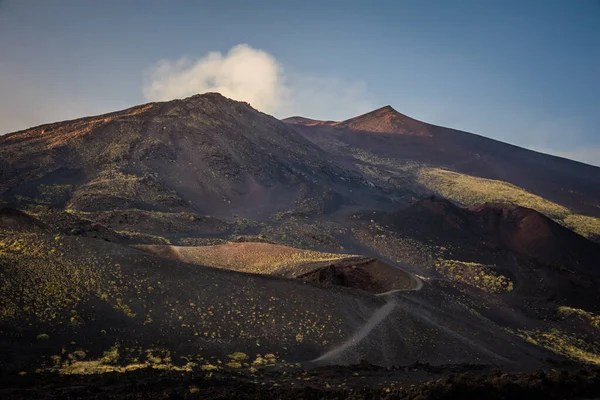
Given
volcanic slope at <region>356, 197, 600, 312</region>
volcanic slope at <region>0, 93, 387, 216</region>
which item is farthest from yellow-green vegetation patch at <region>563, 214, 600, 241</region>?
volcanic slope at <region>0, 93, 387, 216</region>

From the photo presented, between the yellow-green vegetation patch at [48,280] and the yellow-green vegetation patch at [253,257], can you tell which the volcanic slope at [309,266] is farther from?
the yellow-green vegetation patch at [48,280]

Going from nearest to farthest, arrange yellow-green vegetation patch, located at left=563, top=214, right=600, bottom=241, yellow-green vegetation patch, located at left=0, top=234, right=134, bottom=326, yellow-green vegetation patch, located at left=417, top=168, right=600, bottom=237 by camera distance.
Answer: yellow-green vegetation patch, located at left=0, top=234, right=134, bottom=326 → yellow-green vegetation patch, located at left=563, top=214, right=600, bottom=241 → yellow-green vegetation patch, located at left=417, top=168, right=600, bottom=237

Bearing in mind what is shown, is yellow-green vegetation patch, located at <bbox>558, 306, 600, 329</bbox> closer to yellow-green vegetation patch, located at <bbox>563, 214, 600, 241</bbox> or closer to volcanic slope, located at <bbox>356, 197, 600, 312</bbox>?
volcanic slope, located at <bbox>356, 197, 600, 312</bbox>

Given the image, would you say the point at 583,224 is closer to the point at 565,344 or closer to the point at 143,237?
the point at 565,344

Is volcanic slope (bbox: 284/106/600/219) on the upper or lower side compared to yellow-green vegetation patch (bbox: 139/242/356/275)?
upper

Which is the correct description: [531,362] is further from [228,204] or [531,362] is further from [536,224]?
[228,204]

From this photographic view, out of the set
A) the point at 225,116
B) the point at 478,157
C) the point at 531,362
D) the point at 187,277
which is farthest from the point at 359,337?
the point at 478,157

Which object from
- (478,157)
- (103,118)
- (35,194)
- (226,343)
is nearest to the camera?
(226,343)
